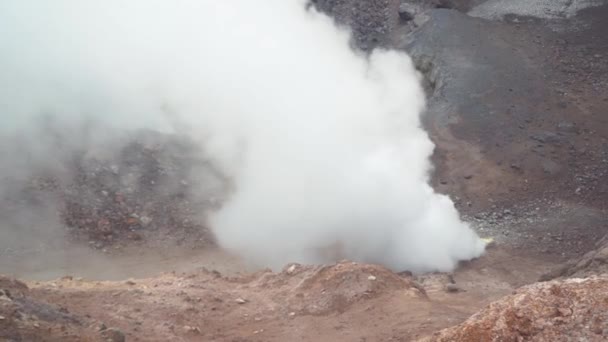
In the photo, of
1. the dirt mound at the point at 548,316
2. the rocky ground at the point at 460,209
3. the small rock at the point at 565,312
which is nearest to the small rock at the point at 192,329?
the rocky ground at the point at 460,209

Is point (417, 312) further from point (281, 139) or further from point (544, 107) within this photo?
point (544, 107)

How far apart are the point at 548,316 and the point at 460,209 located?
31.4 ft

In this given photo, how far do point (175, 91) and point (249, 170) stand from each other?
3433mm

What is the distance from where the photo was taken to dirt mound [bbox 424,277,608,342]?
15.8ft

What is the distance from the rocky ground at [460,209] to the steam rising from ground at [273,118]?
0.71m

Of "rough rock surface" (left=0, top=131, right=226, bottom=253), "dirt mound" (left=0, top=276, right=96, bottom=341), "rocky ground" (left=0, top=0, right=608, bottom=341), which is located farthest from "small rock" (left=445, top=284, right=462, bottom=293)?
"dirt mound" (left=0, top=276, right=96, bottom=341)

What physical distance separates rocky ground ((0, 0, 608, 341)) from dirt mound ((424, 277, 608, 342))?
0.01m

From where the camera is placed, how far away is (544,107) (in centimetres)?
1759

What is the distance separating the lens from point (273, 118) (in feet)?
51.5

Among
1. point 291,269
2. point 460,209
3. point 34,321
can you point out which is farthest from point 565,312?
point 460,209

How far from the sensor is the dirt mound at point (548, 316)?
4812 mm

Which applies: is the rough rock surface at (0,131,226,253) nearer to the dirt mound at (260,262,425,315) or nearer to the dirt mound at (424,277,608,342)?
the dirt mound at (260,262,425,315)

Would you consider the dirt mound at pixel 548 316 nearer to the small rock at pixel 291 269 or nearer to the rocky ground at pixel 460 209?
the rocky ground at pixel 460 209

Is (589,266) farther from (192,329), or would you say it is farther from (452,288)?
(192,329)
